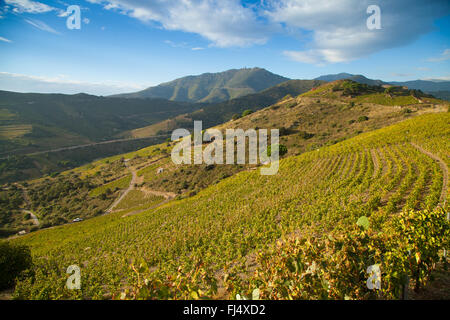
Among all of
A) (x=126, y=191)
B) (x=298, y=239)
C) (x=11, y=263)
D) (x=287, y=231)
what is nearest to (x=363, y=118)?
(x=287, y=231)

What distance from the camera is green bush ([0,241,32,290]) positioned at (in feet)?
61.3

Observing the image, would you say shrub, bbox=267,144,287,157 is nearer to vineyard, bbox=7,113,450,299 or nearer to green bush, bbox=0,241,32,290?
vineyard, bbox=7,113,450,299

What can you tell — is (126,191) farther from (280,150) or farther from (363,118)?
(363,118)

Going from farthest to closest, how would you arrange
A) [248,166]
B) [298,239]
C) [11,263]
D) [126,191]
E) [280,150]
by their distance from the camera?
[126,191] → [248,166] → [280,150] → [11,263] → [298,239]

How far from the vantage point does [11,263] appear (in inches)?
774

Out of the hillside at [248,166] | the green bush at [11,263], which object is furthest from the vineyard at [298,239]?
the hillside at [248,166]

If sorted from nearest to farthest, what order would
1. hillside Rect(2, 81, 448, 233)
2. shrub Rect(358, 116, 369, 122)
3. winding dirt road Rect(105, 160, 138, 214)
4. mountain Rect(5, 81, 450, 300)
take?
mountain Rect(5, 81, 450, 300) → hillside Rect(2, 81, 448, 233) → shrub Rect(358, 116, 369, 122) → winding dirt road Rect(105, 160, 138, 214)

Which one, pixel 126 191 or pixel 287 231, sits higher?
pixel 287 231

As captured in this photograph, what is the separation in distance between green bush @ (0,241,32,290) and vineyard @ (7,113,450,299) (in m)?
1.45

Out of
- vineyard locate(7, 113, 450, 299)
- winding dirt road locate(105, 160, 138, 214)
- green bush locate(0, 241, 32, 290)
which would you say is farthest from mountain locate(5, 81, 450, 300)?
winding dirt road locate(105, 160, 138, 214)

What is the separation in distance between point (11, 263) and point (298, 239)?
1067 inches

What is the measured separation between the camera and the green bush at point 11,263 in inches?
736

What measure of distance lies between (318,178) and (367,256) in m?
28.1
